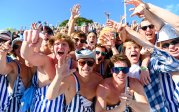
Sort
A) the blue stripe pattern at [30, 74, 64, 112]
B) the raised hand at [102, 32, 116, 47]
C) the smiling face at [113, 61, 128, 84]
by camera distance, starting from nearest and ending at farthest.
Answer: the smiling face at [113, 61, 128, 84], the blue stripe pattern at [30, 74, 64, 112], the raised hand at [102, 32, 116, 47]

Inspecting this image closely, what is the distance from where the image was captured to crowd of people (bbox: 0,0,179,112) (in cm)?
437

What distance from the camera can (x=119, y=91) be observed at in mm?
4730

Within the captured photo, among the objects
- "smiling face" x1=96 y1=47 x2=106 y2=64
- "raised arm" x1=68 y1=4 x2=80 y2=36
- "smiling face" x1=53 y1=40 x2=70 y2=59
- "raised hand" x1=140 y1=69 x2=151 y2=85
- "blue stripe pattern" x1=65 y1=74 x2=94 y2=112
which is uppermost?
"raised arm" x1=68 y1=4 x2=80 y2=36

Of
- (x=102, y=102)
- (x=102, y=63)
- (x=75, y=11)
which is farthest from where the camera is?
(x=75, y=11)

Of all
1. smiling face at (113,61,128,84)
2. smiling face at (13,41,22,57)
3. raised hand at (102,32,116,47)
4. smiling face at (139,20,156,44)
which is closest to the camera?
smiling face at (113,61,128,84)

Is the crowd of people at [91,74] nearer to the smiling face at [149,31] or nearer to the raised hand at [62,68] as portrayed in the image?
the raised hand at [62,68]

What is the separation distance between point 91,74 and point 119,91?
1.77ft

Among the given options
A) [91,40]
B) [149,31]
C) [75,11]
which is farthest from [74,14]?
[149,31]

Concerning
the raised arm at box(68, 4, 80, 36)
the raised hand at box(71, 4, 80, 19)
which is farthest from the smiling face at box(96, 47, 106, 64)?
the raised hand at box(71, 4, 80, 19)

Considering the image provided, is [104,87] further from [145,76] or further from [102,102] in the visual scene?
[145,76]

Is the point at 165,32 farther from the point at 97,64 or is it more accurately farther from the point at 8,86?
the point at 8,86

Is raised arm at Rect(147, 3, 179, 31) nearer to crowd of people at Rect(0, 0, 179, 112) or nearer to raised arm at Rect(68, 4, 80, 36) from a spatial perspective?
crowd of people at Rect(0, 0, 179, 112)

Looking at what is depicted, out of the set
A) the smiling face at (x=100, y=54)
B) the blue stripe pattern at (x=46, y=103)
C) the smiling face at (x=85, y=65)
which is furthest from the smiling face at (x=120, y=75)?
the blue stripe pattern at (x=46, y=103)

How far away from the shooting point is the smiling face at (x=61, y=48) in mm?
4680
